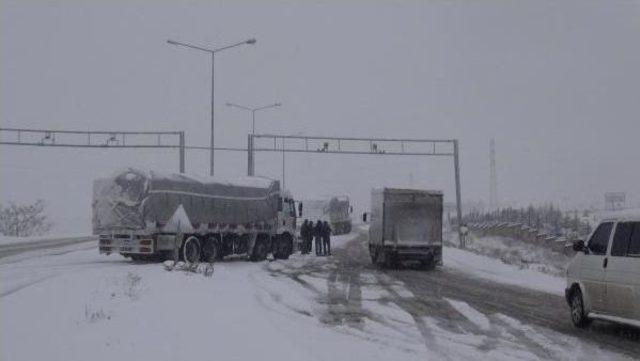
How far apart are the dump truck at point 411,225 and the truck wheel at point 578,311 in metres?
14.6

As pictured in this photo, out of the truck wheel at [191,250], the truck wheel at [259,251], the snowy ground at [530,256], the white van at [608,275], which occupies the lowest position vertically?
the snowy ground at [530,256]

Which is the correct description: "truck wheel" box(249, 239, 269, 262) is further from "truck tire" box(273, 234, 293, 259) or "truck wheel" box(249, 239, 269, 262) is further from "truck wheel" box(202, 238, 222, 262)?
"truck wheel" box(202, 238, 222, 262)

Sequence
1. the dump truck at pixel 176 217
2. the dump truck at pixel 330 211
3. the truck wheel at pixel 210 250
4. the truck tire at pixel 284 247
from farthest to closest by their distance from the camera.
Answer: the dump truck at pixel 330 211 → the truck tire at pixel 284 247 → the truck wheel at pixel 210 250 → the dump truck at pixel 176 217

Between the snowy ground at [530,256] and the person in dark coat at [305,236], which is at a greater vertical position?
the person in dark coat at [305,236]

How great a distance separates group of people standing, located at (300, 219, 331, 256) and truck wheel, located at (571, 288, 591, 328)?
22.2 m

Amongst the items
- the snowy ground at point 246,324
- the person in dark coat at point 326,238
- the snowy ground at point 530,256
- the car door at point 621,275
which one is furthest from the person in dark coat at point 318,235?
the car door at point 621,275

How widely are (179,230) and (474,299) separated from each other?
11.4 metres

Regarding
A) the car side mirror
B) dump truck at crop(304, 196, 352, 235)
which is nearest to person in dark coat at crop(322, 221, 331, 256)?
the car side mirror

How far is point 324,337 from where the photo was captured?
35.2ft

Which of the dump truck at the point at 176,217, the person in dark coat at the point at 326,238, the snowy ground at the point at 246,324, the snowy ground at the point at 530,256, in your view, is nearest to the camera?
the snowy ground at the point at 246,324

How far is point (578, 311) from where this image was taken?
13.0 meters

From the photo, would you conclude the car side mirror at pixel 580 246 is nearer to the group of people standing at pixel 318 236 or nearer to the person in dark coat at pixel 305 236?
the group of people standing at pixel 318 236

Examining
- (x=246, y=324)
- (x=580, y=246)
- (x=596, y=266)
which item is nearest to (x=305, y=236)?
(x=580, y=246)

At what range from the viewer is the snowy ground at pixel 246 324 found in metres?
8.60
